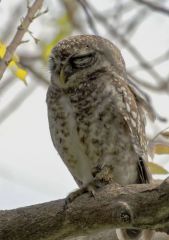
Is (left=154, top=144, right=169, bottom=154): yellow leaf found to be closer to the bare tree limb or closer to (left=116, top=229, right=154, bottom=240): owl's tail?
(left=116, top=229, right=154, bottom=240): owl's tail

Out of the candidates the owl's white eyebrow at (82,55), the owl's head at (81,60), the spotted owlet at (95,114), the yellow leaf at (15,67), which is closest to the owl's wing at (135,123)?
the spotted owlet at (95,114)

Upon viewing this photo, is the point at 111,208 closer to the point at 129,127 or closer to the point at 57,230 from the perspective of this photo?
the point at 57,230

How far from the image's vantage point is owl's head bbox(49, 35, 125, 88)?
17.9 feet

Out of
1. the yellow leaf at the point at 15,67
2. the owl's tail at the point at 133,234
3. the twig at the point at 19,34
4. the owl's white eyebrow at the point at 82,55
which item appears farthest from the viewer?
the owl's white eyebrow at the point at 82,55

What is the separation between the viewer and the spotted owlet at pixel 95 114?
16.8 ft

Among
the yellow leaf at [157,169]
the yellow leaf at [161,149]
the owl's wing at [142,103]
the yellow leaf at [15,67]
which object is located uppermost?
the yellow leaf at [15,67]

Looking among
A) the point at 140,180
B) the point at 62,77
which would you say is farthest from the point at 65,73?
the point at 140,180

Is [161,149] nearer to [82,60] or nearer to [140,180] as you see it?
[140,180]

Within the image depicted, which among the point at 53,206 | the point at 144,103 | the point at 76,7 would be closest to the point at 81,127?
the point at 144,103

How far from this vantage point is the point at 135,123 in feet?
17.3

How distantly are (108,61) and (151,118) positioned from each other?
1.94ft

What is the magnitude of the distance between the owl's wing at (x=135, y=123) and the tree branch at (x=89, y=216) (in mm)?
1221

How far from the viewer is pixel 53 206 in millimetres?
4047

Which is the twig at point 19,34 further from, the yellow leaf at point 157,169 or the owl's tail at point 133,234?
the owl's tail at point 133,234
